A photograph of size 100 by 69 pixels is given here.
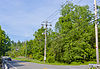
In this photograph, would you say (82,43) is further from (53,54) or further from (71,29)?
(53,54)

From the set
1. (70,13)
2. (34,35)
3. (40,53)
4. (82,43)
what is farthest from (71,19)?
(34,35)

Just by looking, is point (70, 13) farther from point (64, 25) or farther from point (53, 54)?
point (53, 54)

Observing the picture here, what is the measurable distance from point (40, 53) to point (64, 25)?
20.3m

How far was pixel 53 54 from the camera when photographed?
136ft

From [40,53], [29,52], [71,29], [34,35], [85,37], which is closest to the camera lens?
[85,37]

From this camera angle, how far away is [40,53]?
180 feet

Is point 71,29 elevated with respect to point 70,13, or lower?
lower

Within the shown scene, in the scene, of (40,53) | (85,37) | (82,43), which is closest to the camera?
(82,43)

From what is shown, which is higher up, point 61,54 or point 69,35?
point 69,35

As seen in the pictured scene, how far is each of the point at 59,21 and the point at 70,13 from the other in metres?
3.96

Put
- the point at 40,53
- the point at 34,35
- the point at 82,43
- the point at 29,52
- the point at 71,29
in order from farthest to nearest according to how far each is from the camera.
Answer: the point at 29,52 < the point at 34,35 < the point at 40,53 < the point at 71,29 < the point at 82,43

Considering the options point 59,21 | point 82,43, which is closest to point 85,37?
point 82,43

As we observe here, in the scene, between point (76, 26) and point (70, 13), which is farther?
point (70, 13)

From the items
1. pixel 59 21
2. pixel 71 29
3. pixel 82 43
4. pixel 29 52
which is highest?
pixel 59 21
